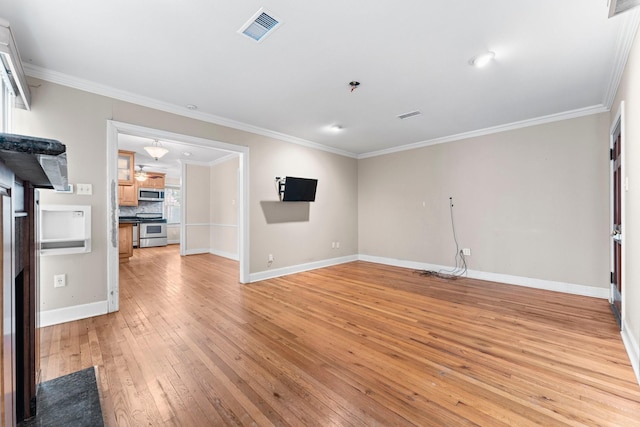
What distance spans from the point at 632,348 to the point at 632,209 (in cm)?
110

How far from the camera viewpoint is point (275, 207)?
500 centimetres

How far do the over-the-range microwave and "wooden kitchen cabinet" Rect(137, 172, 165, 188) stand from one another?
0.19m

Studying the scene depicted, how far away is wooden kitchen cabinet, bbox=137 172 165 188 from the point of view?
30.5 ft

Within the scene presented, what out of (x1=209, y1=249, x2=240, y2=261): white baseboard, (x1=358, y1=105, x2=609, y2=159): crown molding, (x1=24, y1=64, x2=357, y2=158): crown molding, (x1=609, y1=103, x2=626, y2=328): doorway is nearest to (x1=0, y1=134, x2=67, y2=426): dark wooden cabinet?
(x1=24, y1=64, x2=357, y2=158): crown molding

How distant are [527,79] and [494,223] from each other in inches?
94.8

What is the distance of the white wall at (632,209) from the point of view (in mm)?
2070

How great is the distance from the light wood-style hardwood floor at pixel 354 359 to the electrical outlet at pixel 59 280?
43 cm

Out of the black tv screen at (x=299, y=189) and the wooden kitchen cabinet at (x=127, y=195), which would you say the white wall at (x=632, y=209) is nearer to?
the black tv screen at (x=299, y=189)

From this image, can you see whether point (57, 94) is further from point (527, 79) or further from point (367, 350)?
point (527, 79)

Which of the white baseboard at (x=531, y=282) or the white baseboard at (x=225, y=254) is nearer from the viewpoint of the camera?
the white baseboard at (x=531, y=282)

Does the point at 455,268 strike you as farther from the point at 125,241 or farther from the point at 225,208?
the point at 125,241

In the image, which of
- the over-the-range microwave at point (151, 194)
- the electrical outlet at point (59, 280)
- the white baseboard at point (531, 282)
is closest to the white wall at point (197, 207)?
the over-the-range microwave at point (151, 194)

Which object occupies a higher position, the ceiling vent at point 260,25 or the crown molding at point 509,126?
the ceiling vent at point 260,25

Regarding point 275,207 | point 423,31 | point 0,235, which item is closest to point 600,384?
point 423,31
